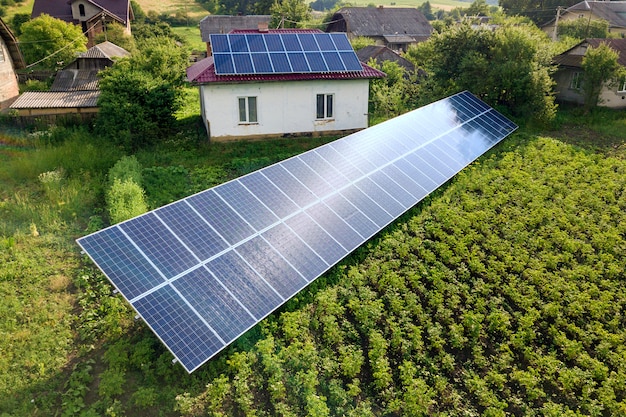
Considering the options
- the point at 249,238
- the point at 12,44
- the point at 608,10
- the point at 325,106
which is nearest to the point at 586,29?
the point at 608,10

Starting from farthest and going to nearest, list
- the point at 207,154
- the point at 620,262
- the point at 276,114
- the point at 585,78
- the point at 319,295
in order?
the point at 585,78 → the point at 276,114 → the point at 207,154 → the point at 620,262 → the point at 319,295

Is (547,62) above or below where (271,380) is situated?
above

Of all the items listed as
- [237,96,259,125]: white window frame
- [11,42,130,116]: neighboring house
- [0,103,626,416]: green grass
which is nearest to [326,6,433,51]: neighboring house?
[11,42,130,116]: neighboring house

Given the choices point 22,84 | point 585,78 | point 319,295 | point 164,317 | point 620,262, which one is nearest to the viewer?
point 164,317

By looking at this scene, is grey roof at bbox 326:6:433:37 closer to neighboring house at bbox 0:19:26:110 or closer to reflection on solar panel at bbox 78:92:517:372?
neighboring house at bbox 0:19:26:110

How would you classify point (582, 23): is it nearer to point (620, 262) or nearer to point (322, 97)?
point (322, 97)

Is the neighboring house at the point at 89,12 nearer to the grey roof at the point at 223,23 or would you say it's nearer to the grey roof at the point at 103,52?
the grey roof at the point at 223,23

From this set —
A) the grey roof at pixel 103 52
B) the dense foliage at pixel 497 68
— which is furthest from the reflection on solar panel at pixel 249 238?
the grey roof at pixel 103 52

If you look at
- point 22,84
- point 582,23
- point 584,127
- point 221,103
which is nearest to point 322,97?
point 221,103
